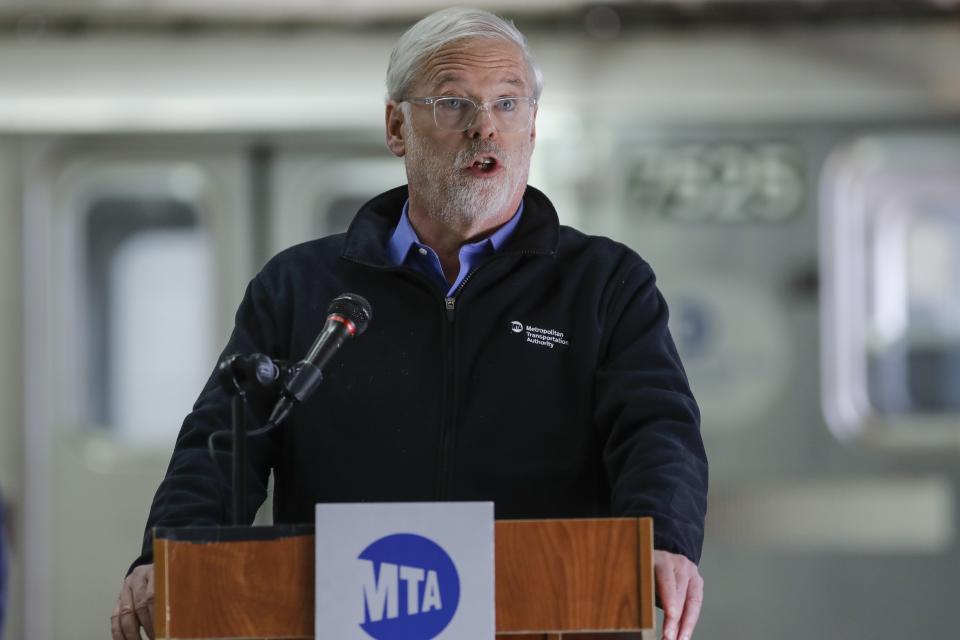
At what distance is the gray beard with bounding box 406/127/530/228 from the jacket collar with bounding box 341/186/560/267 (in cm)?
6

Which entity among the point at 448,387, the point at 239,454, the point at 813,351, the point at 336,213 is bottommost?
the point at 239,454

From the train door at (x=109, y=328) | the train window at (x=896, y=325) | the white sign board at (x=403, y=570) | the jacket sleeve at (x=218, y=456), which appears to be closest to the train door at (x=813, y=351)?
the train window at (x=896, y=325)

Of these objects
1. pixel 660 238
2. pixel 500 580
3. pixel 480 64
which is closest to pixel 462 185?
pixel 480 64

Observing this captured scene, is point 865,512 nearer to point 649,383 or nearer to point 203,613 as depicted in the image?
point 649,383

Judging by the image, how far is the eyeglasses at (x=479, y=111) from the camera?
7.72ft

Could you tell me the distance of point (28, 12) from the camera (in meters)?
4.44

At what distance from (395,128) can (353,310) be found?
64 centimetres

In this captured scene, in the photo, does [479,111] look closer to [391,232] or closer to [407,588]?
[391,232]

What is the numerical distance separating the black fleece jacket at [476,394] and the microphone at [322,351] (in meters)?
0.30

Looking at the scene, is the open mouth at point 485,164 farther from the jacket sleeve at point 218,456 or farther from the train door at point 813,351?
the train door at point 813,351

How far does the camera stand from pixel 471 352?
2.28 meters

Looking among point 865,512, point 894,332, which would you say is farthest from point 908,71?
point 865,512

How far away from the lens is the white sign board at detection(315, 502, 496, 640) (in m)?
1.66

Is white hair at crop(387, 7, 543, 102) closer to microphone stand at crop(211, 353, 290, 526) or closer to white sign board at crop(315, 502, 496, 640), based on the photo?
microphone stand at crop(211, 353, 290, 526)
